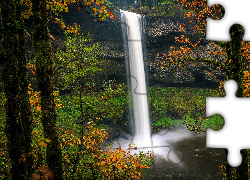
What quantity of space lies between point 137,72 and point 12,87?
579 inches

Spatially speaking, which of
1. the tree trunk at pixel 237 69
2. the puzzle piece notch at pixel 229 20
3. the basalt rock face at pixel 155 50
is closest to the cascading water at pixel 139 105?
the basalt rock face at pixel 155 50

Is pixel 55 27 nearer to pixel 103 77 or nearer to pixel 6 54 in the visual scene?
pixel 103 77

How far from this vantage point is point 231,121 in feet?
8.14

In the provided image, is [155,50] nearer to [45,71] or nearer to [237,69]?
[237,69]

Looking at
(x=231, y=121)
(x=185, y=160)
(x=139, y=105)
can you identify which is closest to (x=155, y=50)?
(x=139, y=105)

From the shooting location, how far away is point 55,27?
58.4 ft

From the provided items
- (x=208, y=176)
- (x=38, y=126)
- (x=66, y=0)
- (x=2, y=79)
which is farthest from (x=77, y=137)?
(x=208, y=176)

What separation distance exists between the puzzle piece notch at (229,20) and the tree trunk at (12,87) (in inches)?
133

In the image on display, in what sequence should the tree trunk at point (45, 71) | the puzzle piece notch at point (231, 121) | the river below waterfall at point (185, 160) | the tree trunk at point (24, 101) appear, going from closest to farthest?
1. the puzzle piece notch at point (231, 121)
2. the tree trunk at point (45, 71)
3. the tree trunk at point (24, 101)
4. the river below waterfall at point (185, 160)

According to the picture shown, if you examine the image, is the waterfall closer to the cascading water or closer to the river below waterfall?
the cascading water

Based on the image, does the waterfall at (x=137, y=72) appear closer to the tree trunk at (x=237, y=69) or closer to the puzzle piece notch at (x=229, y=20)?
the tree trunk at (x=237, y=69)

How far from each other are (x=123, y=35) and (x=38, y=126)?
15.7 metres

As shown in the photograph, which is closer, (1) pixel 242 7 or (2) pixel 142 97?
(1) pixel 242 7

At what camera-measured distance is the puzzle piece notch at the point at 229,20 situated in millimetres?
2488
